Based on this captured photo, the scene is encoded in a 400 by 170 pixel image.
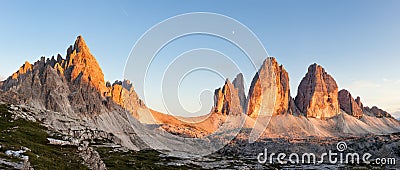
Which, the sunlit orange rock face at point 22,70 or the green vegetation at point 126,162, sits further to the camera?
the sunlit orange rock face at point 22,70

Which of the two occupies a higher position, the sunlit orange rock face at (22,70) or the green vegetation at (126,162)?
the sunlit orange rock face at (22,70)

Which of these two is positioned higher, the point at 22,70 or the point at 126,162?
the point at 22,70

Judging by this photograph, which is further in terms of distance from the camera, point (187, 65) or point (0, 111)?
point (0, 111)

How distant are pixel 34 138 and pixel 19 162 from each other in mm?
31458

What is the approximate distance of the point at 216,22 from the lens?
147ft

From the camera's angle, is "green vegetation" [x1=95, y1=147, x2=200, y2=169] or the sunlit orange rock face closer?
"green vegetation" [x1=95, y1=147, x2=200, y2=169]

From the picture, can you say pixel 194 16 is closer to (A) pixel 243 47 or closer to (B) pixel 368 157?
(A) pixel 243 47

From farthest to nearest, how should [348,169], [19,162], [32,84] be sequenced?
[32,84] → [348,169] → [19,162]

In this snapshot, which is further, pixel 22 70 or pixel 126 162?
pixel 22 70

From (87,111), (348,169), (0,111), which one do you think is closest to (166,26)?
(0,111)

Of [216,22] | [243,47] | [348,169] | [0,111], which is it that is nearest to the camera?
[243,47]

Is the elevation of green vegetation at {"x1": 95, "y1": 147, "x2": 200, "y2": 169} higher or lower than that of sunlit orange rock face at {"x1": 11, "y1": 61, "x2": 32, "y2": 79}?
lower

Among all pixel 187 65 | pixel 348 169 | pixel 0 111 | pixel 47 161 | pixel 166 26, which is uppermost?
pixel 166 26

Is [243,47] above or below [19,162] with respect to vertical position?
above
